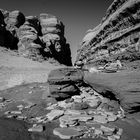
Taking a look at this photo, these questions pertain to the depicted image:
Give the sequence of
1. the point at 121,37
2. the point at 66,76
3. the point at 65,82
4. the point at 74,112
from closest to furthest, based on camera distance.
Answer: the point at 74,112, the point at 121,37, the point at 65,82, the point at 66,76

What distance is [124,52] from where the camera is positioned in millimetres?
8227

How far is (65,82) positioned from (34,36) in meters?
46.2

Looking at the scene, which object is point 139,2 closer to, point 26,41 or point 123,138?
point 123,138

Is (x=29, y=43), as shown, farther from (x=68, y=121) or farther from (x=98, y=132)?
(x=98, y=132)

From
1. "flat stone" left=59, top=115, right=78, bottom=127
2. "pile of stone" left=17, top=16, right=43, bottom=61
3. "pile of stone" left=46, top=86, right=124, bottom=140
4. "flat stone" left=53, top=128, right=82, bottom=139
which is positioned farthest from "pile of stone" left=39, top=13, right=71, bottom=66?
"flat stone" left=53, top=128, right=82, bottom=139

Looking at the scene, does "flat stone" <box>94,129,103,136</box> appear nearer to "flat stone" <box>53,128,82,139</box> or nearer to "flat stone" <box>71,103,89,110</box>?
"flat stone" <box>53,128,82,139</box>

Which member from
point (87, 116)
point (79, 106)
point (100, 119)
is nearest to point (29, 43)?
point (79, 106)

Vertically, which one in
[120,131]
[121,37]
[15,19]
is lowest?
[120,131]

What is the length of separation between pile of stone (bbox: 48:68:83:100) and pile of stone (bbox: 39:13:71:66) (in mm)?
47031

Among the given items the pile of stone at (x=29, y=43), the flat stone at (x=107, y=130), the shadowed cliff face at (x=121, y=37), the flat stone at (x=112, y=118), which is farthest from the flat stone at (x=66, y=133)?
the pile of stone at (x=29, y=43)

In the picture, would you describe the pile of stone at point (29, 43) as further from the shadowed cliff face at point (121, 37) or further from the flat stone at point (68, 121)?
the flat stone at point (68, 121)

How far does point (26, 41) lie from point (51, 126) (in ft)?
163

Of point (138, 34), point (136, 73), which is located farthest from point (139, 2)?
point (136, 73)

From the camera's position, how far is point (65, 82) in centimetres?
1027
